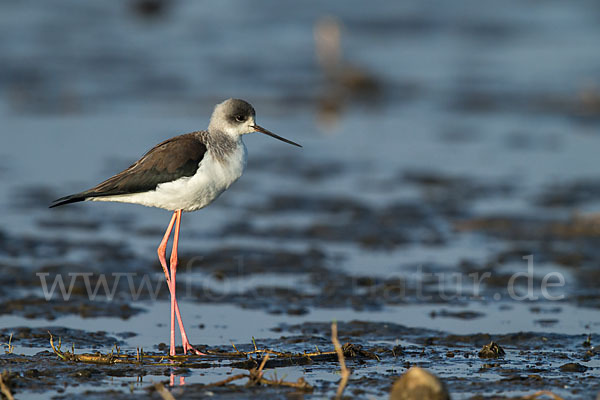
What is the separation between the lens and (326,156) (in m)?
13.7

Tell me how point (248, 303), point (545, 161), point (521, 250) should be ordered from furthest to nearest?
point (545, 161)
point (521, 250)
point (248, 303)

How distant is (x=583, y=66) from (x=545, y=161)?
7.59 m

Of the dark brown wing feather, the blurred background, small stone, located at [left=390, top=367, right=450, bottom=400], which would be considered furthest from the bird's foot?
small stone, located at [left=390, top=367, right=450, bottom=400]

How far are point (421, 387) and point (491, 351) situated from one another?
1542mm

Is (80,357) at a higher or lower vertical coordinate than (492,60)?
lower

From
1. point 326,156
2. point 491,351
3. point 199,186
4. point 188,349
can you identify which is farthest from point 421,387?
point 326,156

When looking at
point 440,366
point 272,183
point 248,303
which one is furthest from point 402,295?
point 272,183

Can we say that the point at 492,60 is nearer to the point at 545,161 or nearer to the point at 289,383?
the point at 545,161

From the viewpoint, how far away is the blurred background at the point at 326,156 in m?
8.72

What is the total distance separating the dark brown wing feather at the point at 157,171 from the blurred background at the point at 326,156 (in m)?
1.21

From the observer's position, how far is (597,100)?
55.9ft

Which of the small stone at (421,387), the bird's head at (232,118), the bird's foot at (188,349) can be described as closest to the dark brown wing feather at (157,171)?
the bird's head at (232,118)

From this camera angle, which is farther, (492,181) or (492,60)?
(492,60)

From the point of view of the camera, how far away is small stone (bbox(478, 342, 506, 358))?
667 centimetres
